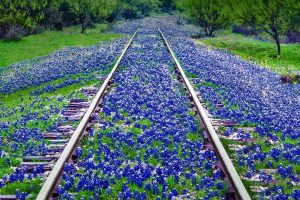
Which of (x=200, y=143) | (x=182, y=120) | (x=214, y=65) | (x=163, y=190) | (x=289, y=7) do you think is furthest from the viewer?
(x=289, y=7)

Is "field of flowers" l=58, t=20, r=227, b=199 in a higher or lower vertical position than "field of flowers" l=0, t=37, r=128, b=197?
higher

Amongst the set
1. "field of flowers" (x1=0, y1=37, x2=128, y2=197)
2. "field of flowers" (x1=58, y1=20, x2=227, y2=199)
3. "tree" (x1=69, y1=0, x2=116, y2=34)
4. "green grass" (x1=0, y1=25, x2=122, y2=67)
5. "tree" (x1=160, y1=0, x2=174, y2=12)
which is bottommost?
"tree" (x1=160, y1=0, x2=174, y2=12)

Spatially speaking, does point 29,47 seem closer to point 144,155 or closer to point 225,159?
point 144,155

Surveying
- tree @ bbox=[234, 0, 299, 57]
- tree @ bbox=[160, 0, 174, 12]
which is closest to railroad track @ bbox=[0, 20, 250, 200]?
tree @ bbox=[234, 0, 299, 57]

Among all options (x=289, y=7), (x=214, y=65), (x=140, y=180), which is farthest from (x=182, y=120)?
(x=289, y=7)

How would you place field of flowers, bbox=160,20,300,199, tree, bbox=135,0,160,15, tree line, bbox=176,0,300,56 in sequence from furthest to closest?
tree, bbox=135,0,160,15 < tree line, bbox=176,0,300,56 < field of flowers, bbox=160,20,300,199

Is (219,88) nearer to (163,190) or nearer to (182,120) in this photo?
(182,120)

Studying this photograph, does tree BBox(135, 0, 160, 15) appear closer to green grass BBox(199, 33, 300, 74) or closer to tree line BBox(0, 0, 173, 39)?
tree line BBox(0, 0, 173, 39)
